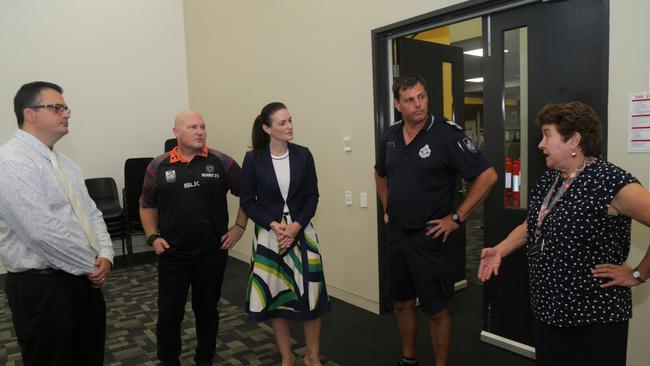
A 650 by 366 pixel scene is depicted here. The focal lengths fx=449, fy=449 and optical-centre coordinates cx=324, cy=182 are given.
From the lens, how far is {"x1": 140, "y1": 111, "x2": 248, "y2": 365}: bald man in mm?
2371

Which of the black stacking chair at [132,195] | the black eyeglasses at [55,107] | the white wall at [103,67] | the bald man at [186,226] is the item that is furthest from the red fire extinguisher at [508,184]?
the white wall at [103,67]

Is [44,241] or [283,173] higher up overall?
[283,173]

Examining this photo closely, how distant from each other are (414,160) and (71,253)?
1.60m

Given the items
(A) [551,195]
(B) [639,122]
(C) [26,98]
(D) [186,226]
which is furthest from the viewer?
(D) [186,226]

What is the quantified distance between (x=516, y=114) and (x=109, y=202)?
4586 mm

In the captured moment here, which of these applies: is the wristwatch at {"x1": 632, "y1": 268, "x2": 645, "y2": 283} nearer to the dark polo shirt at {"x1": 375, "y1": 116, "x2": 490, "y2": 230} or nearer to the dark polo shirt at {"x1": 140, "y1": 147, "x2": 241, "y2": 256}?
the dark polo shirt at {"x1": 375, "y1": 116, "x2": 490, "y2": 230}

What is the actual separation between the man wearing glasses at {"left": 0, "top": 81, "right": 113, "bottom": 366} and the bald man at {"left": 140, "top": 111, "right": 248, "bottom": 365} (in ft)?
1.60

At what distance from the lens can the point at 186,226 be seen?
93.0 inches

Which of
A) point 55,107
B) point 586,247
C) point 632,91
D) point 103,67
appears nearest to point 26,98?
point 55,107

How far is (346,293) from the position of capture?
3748mm

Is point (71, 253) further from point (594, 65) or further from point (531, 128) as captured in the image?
point (594, 65)

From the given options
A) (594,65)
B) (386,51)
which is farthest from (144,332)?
(594,65)

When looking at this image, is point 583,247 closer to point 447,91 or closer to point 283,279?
point 283,279

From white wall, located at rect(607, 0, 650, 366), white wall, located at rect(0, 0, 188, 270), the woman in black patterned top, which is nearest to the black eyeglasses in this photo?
the woman in black patterned top
